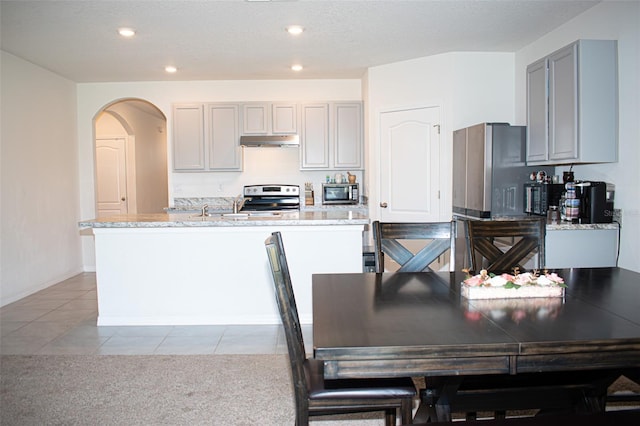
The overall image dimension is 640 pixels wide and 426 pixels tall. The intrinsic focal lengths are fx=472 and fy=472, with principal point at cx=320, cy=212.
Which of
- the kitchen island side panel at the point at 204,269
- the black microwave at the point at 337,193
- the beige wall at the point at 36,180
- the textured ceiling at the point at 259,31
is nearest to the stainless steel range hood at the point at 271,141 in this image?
the black microwave at the point at 337,193

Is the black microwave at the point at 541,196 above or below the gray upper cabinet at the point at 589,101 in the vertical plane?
below

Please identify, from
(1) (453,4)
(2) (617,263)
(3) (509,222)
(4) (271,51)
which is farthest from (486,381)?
(4) (271,51)

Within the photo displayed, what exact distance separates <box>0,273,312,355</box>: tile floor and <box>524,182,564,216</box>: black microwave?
2091mm

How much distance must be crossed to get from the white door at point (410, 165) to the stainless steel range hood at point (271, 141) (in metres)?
1.17

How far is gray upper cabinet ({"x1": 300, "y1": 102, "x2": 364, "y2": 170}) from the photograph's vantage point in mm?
6020

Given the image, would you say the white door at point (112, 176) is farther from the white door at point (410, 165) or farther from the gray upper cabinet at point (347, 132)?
the white door at point (410, 165)

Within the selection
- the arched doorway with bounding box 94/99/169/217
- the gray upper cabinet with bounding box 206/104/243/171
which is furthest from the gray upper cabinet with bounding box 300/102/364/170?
the arched doorway with bounding box 94/99/169/217

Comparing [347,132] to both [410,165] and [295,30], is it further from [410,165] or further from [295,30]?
[295,30]

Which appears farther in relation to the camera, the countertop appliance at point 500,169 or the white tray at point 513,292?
the countertop appliance at point 500,169

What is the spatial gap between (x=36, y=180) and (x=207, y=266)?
2.70 m

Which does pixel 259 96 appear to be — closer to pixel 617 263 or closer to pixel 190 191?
pixel 190 191

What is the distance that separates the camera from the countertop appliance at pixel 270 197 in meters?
6.17

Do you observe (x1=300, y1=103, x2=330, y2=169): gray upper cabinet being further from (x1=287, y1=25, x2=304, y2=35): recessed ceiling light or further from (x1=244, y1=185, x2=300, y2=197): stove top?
(x1=287, y1=25, x2=304, y2=35): recessed ceiling light

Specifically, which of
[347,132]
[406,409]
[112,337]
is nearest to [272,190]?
[347,132]
